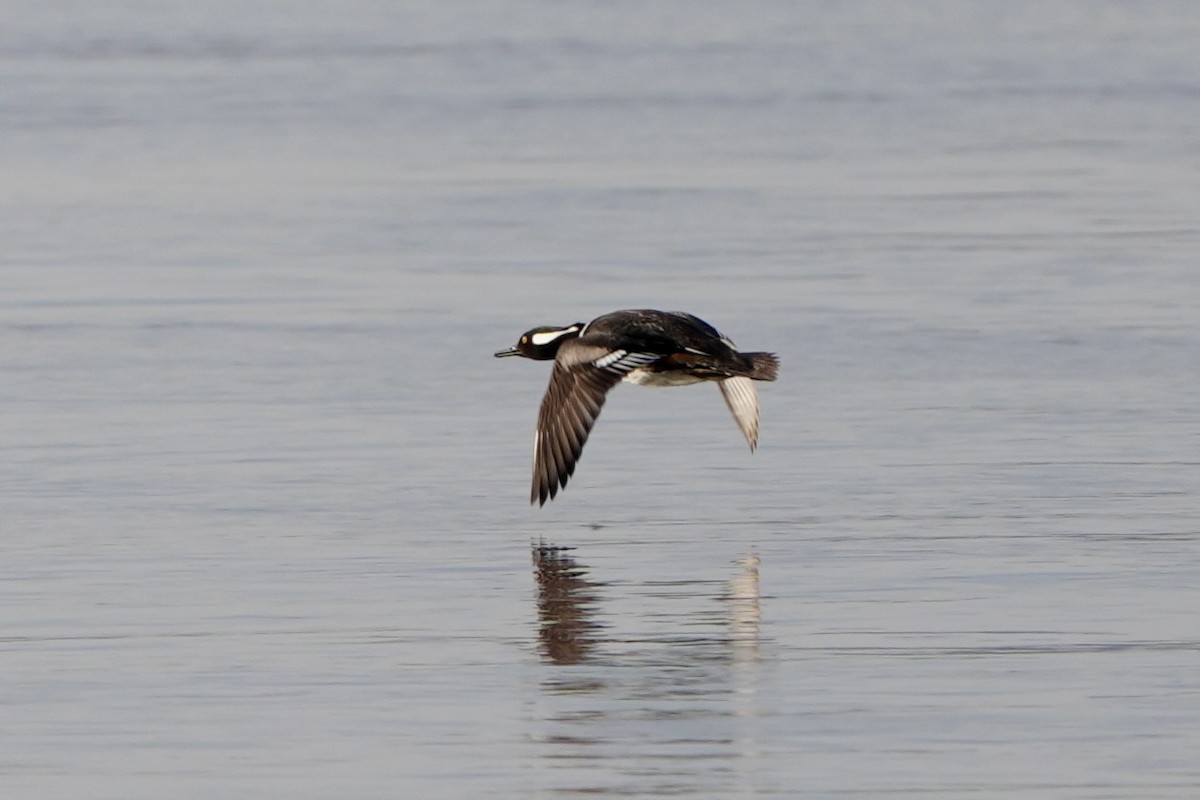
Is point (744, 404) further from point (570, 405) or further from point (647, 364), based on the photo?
point (570, 405)

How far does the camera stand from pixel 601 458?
9.08 meters

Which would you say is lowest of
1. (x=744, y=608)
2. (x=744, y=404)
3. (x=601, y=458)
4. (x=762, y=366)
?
(x=744, y=608)

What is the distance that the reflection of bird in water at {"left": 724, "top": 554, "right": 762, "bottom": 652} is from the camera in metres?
6.52

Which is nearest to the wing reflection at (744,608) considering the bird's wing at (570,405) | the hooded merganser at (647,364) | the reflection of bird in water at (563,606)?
the reflection of bird in water at (563,606)

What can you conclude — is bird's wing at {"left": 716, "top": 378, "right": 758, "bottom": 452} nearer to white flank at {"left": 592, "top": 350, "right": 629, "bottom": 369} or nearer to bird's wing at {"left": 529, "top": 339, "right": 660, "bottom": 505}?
bird's wing at {"left": 529, "top": 339, "right": 660, "bottom": 505}

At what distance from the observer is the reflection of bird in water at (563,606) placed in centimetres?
648

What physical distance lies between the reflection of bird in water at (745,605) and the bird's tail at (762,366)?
4.90ft

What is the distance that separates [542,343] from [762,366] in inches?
48.7

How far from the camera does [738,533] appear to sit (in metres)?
7.80

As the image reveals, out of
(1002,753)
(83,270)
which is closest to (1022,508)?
(1002,753)

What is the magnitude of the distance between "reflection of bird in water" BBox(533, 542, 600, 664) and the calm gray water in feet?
0.05

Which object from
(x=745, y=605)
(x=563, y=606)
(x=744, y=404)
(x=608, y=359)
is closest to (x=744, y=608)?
(x=745, y=605)

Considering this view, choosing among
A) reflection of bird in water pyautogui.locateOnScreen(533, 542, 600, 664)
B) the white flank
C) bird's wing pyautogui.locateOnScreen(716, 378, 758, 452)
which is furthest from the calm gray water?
the white flank

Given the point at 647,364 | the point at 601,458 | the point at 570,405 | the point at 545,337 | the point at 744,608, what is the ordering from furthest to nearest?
the point at 545,337 < the point at 601,458 < the point at 647,364 < the point at 570,405 < the point at 744,608
